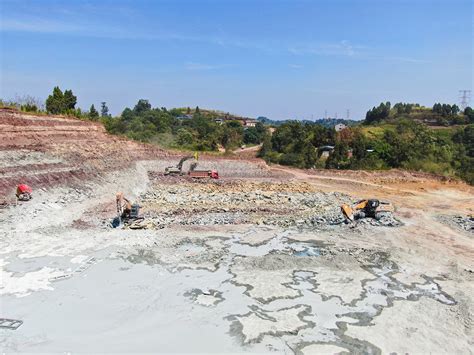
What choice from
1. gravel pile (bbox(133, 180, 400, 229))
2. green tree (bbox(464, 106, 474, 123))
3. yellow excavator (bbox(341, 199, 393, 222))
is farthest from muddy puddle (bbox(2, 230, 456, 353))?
green tree (bbox(464, 106, 474, 123))

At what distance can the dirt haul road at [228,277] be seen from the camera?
9039 mm

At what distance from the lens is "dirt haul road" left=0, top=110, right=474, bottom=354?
904 cm

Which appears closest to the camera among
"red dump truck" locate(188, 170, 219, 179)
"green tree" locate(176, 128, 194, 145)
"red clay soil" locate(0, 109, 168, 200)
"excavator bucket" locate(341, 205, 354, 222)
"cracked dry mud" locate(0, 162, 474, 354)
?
"cracked dry mud" locate(0, 162, 474, 354)

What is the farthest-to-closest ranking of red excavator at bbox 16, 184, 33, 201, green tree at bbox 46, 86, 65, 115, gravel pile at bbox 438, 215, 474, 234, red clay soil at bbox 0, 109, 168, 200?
green tree at bbox 46, 86, 65, 115
red clay soil at bbox 0, 109, 168, 200
gravel pile at bbox 438, 215, 474, 234
red excavator at bbox 16, 184, 33, 201

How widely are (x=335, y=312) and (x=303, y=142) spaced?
38.2 m

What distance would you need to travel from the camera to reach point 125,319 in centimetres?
966

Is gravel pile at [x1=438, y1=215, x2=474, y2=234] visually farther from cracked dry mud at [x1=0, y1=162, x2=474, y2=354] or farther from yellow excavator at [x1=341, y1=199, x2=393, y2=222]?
yellow excavator at [x1=341, y1=199, x2=393, y2=222]

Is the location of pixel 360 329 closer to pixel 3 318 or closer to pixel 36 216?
pixel 3 318

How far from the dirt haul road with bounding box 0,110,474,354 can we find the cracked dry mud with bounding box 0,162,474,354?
4 centimetres

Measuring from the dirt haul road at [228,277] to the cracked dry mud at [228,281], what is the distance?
42mm

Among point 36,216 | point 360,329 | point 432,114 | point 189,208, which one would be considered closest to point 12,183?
point 36,216

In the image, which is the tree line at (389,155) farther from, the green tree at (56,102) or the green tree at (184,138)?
the green tree at (56,102)

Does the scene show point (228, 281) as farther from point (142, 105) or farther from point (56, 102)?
point (142, 105)

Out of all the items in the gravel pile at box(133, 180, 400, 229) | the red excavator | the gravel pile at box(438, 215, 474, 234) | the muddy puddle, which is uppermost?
the red excavator
